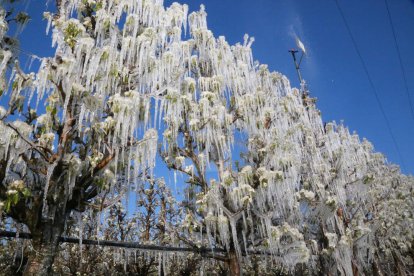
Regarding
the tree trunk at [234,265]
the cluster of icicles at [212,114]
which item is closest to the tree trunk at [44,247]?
the cluster of icicles at [212,114]

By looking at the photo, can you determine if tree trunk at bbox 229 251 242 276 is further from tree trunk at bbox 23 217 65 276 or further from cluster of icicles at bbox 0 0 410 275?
tree trunk at bbox 23 217 65 276

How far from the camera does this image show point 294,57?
15320 mm

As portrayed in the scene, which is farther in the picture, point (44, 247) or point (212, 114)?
point (212, 114)

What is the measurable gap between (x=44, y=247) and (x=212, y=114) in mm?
4599

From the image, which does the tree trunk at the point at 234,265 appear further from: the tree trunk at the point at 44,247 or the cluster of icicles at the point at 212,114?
the tree trunk at the point at 44,247

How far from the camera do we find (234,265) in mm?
7371

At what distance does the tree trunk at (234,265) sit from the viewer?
287 inches

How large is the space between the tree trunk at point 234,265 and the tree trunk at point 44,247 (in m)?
4.09

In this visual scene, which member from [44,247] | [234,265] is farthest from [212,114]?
[44,247]

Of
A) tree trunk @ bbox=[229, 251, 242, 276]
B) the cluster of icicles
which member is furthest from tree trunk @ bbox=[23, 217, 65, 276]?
tree trunk @ bbox=[229, 251, 242, 276]

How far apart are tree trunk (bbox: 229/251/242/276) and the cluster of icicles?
23cm

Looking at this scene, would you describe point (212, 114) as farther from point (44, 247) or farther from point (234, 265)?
point (44, 247)

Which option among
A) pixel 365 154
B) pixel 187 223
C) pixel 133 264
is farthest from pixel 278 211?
pixel 133 264

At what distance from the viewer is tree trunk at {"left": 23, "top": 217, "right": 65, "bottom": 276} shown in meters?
Result: 4.52
